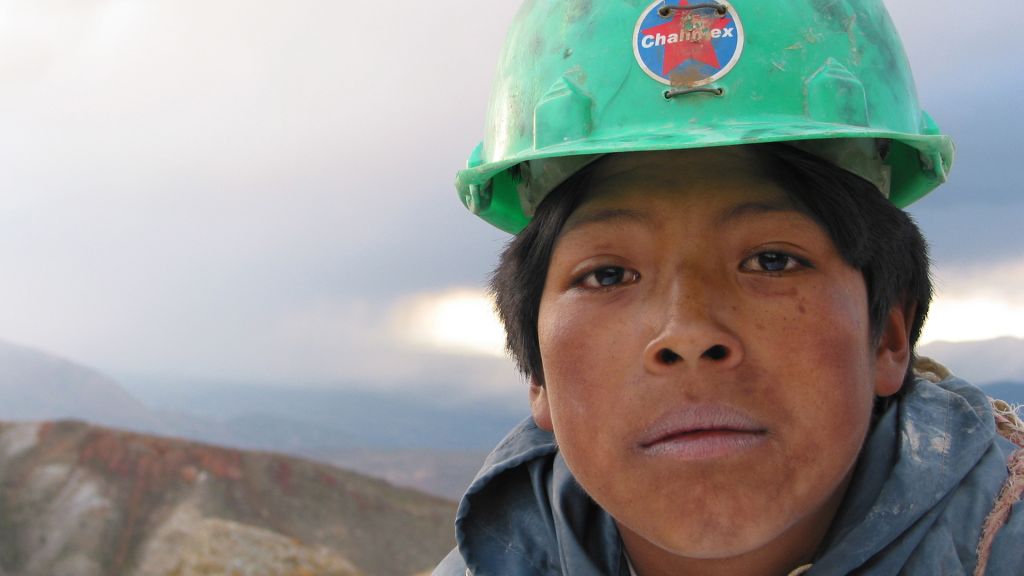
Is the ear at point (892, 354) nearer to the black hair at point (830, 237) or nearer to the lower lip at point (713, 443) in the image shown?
the black hair at point (830, 237)

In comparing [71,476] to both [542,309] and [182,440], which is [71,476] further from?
[542,309]

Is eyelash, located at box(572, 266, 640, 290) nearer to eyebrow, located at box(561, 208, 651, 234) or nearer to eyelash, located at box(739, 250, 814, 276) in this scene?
eyebrow, located at box(561, 208, 651, 234)

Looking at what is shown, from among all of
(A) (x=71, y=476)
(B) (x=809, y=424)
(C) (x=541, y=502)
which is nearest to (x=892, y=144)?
(B) (x=809, y=424)

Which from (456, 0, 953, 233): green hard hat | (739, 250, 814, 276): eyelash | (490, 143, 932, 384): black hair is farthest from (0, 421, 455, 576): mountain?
(739, 250, 814, 276): eyelash

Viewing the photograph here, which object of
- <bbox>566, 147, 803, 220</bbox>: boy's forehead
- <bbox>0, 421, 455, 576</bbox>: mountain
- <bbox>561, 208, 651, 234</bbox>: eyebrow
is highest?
<bbox>566, 147, 803, 220</bbox>: boy's forehead

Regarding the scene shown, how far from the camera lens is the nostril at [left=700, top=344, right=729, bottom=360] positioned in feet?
5.71

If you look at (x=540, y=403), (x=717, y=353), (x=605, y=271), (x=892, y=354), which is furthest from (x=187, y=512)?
(x=717, y=353)

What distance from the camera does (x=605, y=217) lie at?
Result: 1.97 metres

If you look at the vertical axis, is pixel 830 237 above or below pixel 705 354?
above

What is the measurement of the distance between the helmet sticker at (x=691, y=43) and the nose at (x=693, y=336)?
0.48 metres

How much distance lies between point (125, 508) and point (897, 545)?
26.0 ft

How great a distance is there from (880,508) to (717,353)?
1.97 ft

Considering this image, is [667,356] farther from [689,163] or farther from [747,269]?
[689,163]

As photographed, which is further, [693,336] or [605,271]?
[605,271]
